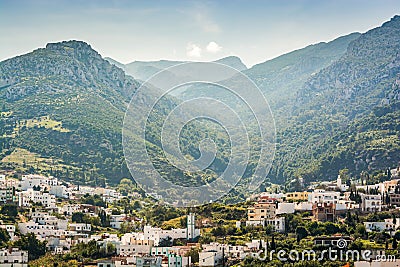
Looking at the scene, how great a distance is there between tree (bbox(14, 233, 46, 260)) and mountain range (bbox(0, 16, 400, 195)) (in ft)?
63.8

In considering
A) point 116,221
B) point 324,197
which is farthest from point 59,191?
point 324,197

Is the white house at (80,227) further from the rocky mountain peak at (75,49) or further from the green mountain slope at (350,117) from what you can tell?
the rocky mountain peak at (75,49)

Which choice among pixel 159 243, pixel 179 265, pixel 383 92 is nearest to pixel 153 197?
pixel 159 243

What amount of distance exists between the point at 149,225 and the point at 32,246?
6137 mm

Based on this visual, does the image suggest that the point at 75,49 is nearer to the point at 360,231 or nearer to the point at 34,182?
the point at 34,182

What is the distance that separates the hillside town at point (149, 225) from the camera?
29141 mm

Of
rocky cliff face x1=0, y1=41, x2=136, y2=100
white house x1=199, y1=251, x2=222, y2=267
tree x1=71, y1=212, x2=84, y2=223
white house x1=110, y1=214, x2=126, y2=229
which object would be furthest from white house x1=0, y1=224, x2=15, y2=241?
rocky cliff face x1=0, y1=41, x2=136, y2=100

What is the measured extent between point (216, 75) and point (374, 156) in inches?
663

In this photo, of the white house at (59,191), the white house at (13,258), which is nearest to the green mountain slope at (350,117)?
the white house at (59,191)

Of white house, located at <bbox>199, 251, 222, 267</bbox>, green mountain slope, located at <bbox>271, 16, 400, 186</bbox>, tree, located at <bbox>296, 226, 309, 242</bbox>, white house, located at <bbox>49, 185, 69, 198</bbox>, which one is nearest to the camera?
white house, located at <bbox>199, 251, 222, 267</bbox>

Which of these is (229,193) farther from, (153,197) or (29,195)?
(29,195)

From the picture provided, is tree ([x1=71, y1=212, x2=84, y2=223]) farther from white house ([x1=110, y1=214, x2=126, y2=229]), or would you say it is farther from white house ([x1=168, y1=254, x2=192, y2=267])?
white house ([x1=168, y1=254, x2=192, y2=267])

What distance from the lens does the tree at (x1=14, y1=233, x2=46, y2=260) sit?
31234mm

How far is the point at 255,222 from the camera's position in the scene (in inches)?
1344
